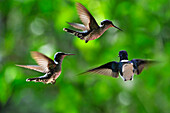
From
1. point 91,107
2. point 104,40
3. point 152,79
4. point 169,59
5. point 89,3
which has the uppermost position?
point 89,3

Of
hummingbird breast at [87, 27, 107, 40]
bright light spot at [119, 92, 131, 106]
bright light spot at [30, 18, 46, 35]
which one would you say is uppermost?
bright light spot at [30, 18, 46, 35]

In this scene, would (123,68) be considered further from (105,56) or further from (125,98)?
(125,98)

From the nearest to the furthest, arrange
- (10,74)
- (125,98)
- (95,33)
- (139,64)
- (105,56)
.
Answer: (95,33) < (139,64) < (10,74) < (105,56) < (125,98)

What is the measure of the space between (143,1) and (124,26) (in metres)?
0.29

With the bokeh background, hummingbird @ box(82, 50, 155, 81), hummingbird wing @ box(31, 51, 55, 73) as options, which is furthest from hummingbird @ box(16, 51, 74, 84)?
the bokeh background

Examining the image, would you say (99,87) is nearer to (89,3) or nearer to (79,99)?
(79,99)

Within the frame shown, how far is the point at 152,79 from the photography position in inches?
90.0

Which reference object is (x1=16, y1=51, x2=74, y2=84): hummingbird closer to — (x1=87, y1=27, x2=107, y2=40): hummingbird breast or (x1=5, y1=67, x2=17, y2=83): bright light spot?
(x1=87, y1=27, x2=107, y2=40): hummingbird breast

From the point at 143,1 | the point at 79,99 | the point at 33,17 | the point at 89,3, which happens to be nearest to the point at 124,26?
the point at 143,1

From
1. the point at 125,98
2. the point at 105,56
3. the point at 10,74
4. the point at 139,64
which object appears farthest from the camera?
the point at 125,98

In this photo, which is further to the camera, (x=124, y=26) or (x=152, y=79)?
(x=124, y=26)

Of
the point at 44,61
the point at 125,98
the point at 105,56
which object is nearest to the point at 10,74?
the point at 105,56

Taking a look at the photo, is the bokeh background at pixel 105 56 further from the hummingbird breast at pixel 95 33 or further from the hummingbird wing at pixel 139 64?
the hummingbird breast at pixel 95 33

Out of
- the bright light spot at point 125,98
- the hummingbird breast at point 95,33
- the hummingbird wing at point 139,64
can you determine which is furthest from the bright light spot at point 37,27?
the hummingbird breast at point 95,33
